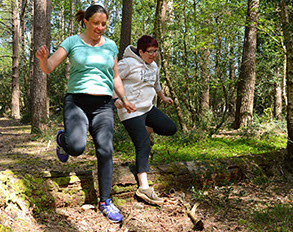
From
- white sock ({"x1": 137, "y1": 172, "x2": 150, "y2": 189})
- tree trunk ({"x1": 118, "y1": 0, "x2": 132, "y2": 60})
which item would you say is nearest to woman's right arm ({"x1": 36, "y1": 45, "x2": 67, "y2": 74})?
white sock ({"x1": 137, "y1": 172, "x2": 150, "y2": 189})

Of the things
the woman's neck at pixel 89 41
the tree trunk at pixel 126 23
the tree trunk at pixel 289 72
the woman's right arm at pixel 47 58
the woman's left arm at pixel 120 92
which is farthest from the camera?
the tree trunk at pixel 126 23

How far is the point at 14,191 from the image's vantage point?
2848 millimetres

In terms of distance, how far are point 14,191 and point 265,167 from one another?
3.95 m

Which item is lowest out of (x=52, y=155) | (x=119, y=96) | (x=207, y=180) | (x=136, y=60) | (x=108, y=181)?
(x=52, y=155)

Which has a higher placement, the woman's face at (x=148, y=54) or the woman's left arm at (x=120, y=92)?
the woman's face at (x=148, y=54)

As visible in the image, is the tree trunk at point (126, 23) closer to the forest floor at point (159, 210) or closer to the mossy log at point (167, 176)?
the mossy log at point (167, 176)

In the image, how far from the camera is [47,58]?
2863 millimetres

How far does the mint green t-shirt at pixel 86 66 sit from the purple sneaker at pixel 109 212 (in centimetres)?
131

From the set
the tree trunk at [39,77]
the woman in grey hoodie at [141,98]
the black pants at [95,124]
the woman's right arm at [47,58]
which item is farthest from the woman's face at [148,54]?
the tree trunk at [39,77]

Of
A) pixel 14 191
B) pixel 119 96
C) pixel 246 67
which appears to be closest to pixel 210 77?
pixel 246 67

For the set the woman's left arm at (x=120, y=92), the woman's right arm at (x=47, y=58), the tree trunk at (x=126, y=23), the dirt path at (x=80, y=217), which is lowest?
the dirt path at (x=80, y=217)

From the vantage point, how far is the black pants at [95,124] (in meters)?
3.06

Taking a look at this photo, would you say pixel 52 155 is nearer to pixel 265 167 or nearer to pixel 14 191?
pixel 14 191

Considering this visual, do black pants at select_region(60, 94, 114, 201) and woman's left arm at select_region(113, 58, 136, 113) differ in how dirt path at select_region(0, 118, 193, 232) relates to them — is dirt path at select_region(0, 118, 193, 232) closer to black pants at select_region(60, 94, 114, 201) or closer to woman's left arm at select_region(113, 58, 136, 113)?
black pants at select_region(60, 94, 114, 201)
